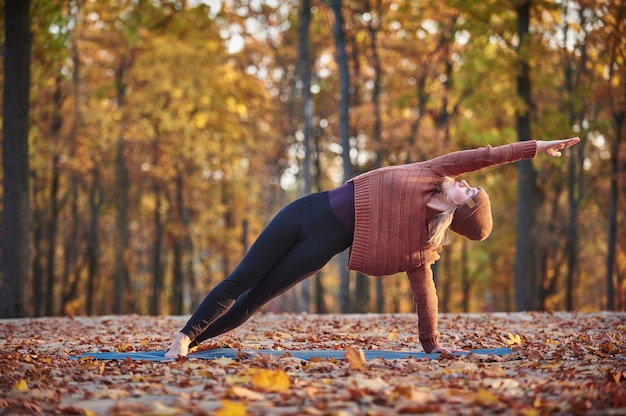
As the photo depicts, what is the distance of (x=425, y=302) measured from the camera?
20.9ft

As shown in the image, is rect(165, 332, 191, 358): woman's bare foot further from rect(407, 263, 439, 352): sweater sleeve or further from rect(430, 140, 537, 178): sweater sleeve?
rect(430, 140, 537, 178): sweater sleeve

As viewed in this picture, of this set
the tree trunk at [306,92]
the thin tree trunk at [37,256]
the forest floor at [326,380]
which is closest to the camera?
the forest floor at [326,380]

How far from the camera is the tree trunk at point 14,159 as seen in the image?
13.3 meters

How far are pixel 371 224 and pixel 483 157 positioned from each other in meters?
0.99

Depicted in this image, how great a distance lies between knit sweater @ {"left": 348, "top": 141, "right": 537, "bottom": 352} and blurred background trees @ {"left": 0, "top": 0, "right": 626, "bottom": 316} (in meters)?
10.4

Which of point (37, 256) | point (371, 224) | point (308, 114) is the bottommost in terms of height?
point (371, 224)

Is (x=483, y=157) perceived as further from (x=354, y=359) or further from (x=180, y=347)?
(x=180, y=347)

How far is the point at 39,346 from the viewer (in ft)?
25.3

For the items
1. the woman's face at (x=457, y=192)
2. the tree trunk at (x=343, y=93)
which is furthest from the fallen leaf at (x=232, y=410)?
the tree trunk at (x=343, y=93)

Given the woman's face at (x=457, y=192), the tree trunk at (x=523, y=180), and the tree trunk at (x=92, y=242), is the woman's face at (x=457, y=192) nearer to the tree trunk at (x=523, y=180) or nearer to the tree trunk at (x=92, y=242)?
the tree trunk at (x=523, y=180)

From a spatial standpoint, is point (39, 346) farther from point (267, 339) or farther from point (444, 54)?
point (444, 54)

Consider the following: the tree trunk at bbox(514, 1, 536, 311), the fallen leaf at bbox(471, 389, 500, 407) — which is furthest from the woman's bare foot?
the tree trunk at bbox(514, 1, 536, 311)

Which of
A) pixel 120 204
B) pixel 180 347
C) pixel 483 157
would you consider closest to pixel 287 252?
pixel 180 347

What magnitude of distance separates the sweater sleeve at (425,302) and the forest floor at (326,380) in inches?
19.1
